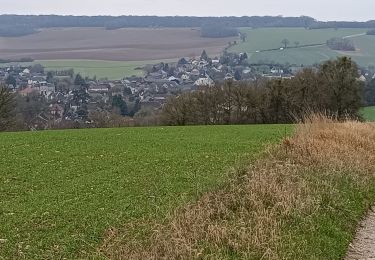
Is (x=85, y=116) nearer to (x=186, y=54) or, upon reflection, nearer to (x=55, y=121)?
(x=55, y=121)

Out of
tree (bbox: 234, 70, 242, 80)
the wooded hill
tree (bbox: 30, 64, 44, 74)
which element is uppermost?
the wooded hill

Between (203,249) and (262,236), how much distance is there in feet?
2.91

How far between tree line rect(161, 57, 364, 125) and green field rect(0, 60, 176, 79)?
164 feet

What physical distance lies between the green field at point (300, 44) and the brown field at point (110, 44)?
7.85 meters

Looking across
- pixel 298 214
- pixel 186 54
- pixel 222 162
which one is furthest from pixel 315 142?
pixel 186 54

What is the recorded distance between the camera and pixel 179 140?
67.2 ft

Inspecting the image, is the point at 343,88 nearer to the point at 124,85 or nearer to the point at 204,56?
the point at 124,85

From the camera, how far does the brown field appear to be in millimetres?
118688

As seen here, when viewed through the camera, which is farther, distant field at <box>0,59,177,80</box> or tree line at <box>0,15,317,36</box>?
tree line at <box>0,15,317,36</box>

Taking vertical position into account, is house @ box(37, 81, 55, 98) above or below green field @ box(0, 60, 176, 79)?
above

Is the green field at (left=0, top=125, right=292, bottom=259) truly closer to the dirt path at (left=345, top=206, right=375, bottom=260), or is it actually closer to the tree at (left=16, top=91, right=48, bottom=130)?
the dirt path at (left=345, top=206, right=375, bottom=260)

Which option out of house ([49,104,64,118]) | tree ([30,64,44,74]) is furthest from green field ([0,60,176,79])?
house ([49,104,64,118])

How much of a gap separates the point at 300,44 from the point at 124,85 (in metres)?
57.7

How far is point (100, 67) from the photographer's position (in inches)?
4304
